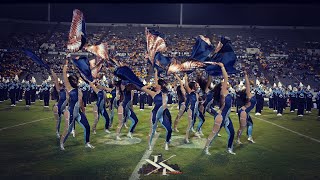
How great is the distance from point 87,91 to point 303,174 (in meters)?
16.9

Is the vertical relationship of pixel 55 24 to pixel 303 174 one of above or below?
above

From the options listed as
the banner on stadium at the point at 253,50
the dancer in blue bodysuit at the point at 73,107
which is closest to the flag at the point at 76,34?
the dancer in blue bodysuit at the point at 73,107

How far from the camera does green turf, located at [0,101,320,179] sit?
653 cm

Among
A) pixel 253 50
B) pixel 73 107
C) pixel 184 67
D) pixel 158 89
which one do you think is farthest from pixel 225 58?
pixel 253 50

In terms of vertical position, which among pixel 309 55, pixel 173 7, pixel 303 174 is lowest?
pixel 303 174

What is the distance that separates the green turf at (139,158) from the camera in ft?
21.4

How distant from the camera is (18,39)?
3672 cm

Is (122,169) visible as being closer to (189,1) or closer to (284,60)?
(189,1)

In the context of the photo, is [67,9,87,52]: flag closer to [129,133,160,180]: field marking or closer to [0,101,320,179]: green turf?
[0,101,320,179]: green turf

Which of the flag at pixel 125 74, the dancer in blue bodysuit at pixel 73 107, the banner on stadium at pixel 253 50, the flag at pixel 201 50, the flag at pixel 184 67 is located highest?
the banner on stadium at pixel 253 50

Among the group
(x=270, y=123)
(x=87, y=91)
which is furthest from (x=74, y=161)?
(x=87, y=91)

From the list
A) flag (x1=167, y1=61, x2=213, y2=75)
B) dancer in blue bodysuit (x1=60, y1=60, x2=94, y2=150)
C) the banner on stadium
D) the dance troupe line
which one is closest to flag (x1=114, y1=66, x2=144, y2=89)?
the dance troupe line

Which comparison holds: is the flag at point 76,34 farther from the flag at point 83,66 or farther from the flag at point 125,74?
the flag at point 125,74

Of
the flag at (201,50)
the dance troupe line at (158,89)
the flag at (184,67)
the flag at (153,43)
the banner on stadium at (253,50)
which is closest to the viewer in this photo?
the dance troupe line at (158,89)
